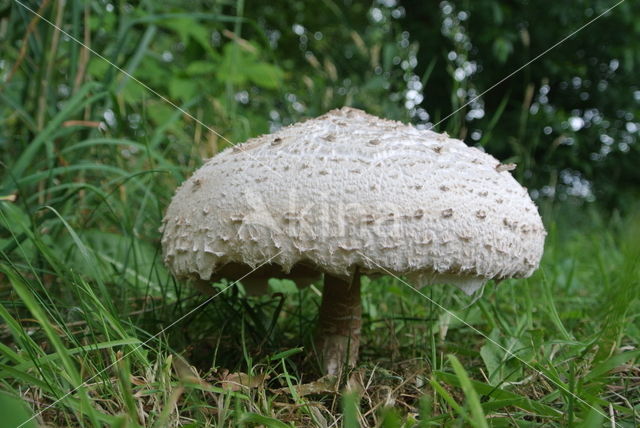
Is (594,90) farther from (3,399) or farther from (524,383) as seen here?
(3,399)

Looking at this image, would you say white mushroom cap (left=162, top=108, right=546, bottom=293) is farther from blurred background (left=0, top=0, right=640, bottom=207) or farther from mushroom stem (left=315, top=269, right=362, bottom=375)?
mushroom stem (left=315, top=269, right=362, bottom=375)

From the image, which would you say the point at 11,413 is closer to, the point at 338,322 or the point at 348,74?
the point at 338,322

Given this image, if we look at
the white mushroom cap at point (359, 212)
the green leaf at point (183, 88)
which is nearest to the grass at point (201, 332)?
the white mushroom cap at point (359, 212)

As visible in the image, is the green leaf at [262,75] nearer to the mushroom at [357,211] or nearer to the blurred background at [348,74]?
the blurred background at [348,74]

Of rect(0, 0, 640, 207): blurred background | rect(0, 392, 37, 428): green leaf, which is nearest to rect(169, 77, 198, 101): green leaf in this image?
rect(0, 0, 640, 207): blurred background

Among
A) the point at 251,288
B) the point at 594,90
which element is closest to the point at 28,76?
the point at 251,288
